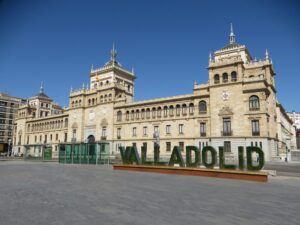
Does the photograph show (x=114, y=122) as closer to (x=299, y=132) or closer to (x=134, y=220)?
(x=134, y=220)

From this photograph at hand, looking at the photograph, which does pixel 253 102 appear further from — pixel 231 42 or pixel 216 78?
pixel 231 42

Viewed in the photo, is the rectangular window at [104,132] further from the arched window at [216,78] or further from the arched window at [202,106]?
the arched window at [216,78]

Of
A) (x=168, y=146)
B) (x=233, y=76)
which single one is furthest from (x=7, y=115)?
(x=233, y=76)

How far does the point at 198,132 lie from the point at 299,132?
9451 centimetres

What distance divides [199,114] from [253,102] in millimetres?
8902

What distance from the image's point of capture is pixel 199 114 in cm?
4172

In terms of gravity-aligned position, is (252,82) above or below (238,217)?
above

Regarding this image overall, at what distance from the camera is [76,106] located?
59.8 meters

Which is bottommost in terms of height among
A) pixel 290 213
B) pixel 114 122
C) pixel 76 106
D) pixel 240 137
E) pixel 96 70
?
pixel 290 213

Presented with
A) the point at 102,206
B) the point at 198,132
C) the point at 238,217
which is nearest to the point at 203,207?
the point at 238,217

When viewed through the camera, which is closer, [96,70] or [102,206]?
[102,206]

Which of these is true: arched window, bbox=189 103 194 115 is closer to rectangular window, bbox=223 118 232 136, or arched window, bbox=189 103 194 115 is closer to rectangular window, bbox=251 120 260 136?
rectangular window, bbox=223 118 232 136

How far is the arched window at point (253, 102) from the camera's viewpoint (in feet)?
121

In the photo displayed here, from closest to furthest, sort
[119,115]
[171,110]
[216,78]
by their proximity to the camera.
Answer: [216,78] → [171,110] → [119,115]
